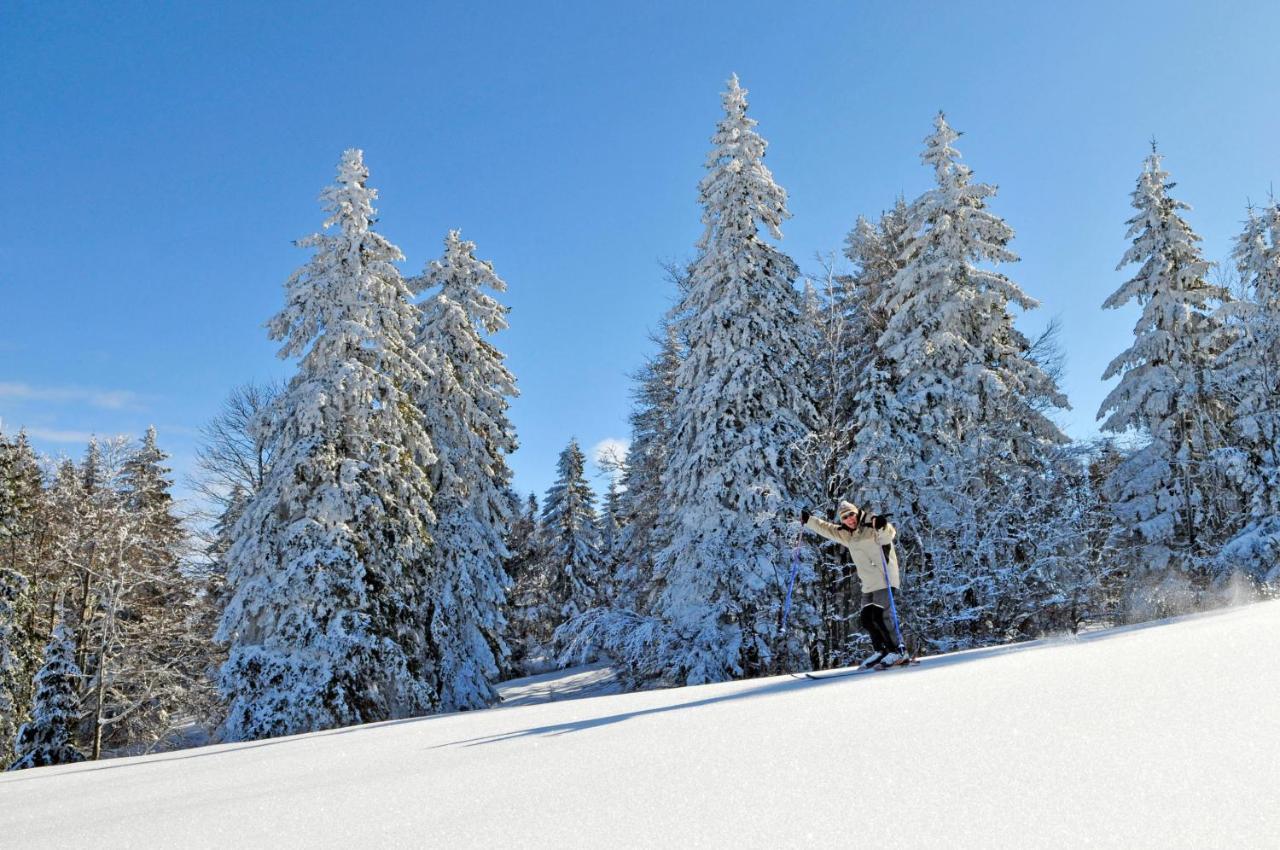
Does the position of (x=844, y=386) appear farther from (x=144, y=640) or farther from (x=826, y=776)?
(x=144, y=640)

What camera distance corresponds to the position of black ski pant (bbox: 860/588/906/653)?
716cm

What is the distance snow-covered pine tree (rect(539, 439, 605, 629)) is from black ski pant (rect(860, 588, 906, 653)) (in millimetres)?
31146

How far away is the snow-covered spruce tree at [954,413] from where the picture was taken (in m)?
13.1

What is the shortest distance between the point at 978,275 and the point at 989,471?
20.1ft

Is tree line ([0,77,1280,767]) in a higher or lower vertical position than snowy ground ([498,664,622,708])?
higher

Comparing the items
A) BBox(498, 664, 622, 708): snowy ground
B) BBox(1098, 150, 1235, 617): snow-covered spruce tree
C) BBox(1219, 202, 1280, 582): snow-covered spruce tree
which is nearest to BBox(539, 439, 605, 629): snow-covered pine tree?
BBox(498, 664, 622, 708): snowy ground

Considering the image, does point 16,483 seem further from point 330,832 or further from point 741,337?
point 330,832

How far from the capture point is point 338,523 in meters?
15.1

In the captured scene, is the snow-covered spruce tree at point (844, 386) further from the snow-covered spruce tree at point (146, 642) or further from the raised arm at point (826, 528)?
the snow-covered spruce tree at point (146, 642)

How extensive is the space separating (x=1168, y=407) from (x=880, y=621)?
60.3ft

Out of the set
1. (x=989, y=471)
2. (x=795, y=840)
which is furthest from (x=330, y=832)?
(x=989, y=471)

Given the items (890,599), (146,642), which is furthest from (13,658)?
(890,599)

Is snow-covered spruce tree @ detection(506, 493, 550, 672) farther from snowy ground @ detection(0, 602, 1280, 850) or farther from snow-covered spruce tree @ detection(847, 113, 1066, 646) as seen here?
snowy ground @ detection(0, 602, 1280, 850)

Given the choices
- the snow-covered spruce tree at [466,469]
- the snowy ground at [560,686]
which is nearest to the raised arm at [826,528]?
the snow-covered spruce tree at [466,469]
